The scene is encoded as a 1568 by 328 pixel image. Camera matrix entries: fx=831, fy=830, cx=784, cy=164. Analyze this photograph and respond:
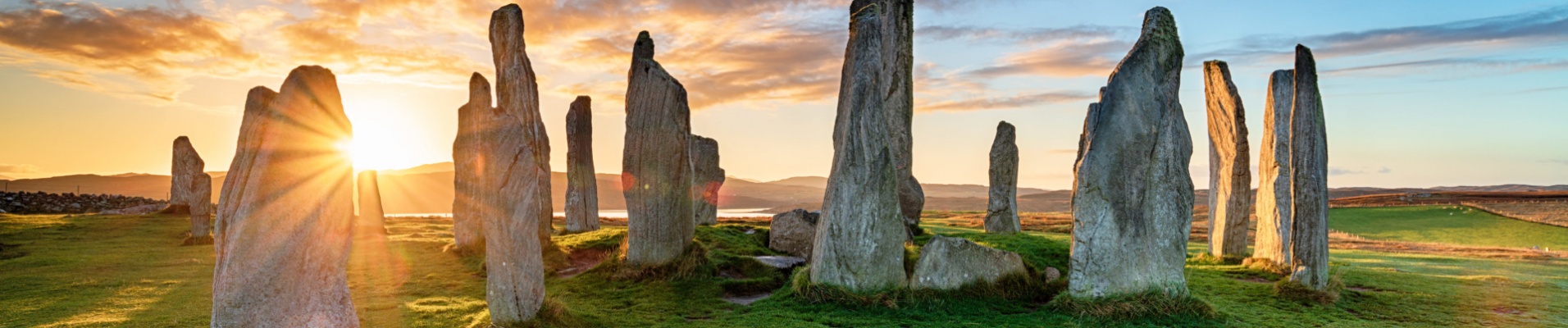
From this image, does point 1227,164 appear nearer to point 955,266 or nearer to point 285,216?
point 955,266

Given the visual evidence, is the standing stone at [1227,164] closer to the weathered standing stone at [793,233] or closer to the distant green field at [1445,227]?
the weathered standing stone at [793,233]

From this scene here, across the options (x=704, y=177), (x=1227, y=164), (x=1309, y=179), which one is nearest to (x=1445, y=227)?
(x=1227, y=164)

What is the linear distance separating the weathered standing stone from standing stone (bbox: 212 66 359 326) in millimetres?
11227

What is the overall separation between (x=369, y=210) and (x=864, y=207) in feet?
59.3

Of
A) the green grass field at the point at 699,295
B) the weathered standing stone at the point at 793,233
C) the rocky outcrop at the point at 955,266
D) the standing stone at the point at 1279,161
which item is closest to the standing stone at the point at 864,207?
the rocky outcrop at the point at 955,266

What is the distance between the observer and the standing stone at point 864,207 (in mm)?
→ 12039

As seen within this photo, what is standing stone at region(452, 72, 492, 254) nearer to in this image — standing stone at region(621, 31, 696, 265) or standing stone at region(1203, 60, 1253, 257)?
standing stone at region(621, 31, 696, 265)

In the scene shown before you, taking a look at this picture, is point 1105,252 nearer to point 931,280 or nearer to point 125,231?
point 931,280

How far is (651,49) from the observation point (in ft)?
57.2

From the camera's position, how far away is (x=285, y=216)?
6992mm

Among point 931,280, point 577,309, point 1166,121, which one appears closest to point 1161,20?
point 1166,121

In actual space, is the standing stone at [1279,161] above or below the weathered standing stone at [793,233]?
above

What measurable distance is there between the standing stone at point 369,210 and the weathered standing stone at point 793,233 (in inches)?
503

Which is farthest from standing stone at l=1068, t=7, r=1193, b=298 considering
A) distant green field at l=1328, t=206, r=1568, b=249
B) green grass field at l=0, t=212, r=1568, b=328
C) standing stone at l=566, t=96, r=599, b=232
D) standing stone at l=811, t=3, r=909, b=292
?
distant green field at l=1328, t=206, r=1568, b=249
